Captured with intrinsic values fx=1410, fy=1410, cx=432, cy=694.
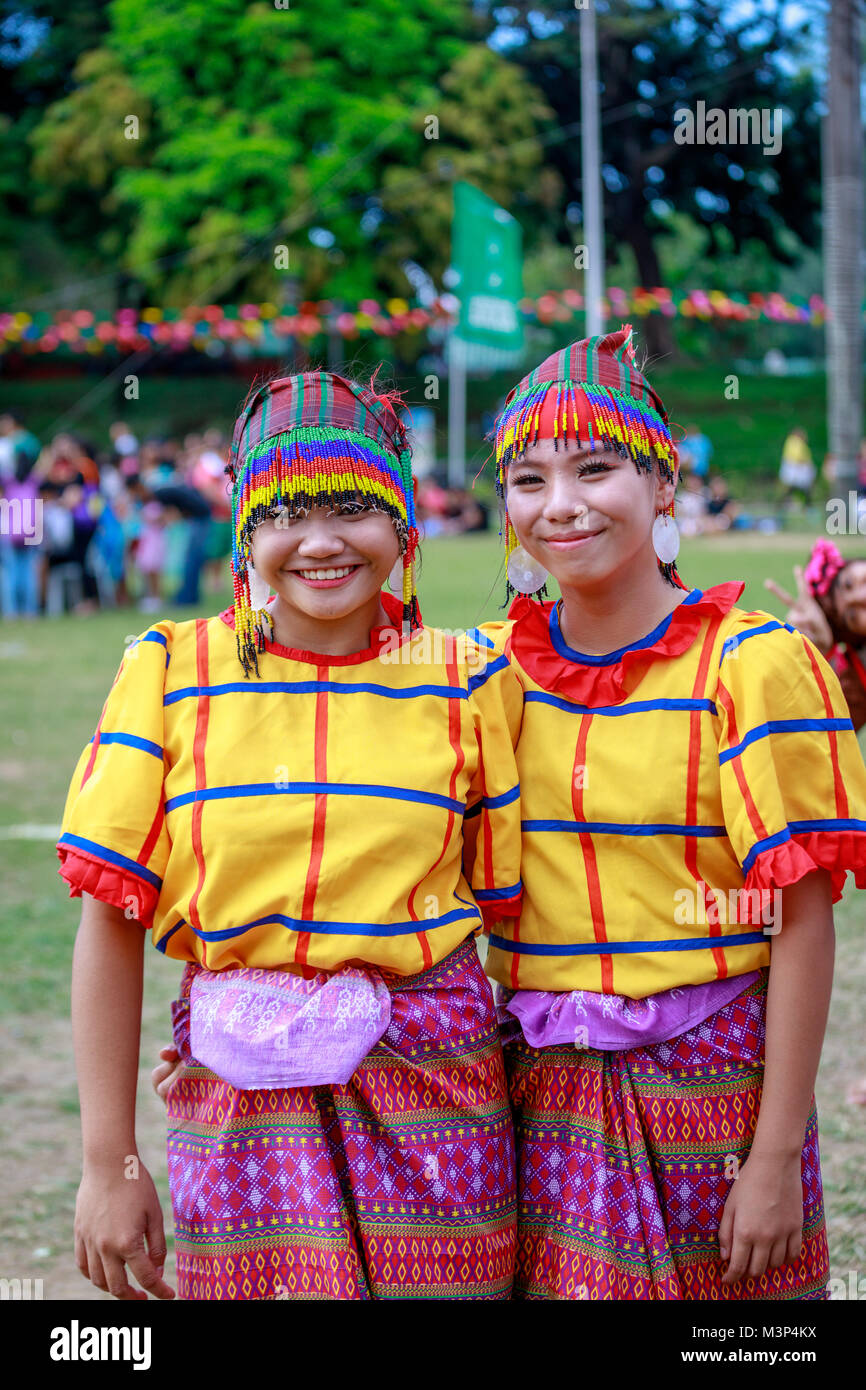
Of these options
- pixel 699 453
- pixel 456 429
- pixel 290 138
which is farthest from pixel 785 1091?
pixel 290 138

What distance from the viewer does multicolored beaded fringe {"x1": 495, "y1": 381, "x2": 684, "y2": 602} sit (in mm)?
2088

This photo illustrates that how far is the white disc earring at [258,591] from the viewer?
2.11 metres

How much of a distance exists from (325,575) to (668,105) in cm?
3279

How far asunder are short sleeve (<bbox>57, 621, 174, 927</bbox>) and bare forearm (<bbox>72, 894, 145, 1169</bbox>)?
5 centimetres

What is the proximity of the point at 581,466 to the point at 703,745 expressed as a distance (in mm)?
452

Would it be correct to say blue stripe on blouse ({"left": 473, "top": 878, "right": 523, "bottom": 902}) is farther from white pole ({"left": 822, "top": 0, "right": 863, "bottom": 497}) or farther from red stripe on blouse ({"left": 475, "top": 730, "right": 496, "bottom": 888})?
white pole ({"left": 822, "top": 0, "right": 863, "bottom": 497})

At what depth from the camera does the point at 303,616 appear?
6.96ft

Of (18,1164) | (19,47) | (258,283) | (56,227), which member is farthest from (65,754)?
(19,47)

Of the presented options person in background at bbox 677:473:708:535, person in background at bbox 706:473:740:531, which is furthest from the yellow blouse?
person in background at bbox 706:473:740:531

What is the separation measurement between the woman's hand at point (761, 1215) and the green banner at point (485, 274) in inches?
716

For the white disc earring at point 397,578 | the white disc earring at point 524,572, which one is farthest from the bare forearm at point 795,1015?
the white disc earring at point 397,578

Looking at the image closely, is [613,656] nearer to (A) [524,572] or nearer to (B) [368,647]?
(A) [524,572]

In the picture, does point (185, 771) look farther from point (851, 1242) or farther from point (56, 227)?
point (56, 227)

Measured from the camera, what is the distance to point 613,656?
7.07ft
